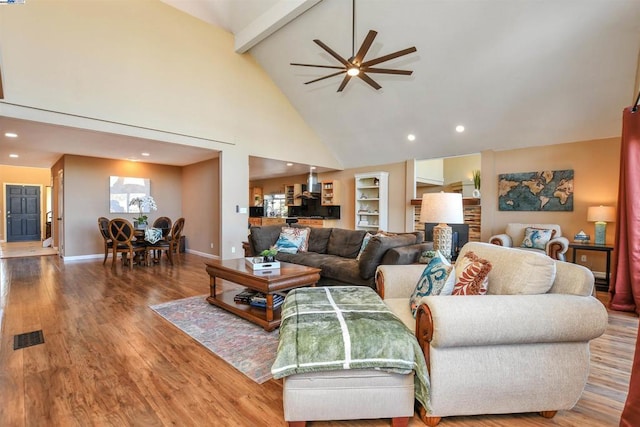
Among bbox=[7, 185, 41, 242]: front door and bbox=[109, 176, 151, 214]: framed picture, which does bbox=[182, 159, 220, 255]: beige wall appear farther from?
bbox=[7, 185, 41, 242]: front door

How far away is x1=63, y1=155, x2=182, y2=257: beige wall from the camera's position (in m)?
6.62

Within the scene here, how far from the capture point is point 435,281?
199 centimetres

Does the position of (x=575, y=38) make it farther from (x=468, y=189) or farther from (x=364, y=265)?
(x=468, y=189)

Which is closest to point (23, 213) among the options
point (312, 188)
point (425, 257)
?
point (312, 188)

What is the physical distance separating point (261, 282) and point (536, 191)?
552 cm

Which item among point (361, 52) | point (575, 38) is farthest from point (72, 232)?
point (575, 38)

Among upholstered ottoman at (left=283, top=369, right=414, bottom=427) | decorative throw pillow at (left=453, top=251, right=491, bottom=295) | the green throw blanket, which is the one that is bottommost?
upholstered ottoman at (left=283, top=369, right=414, bottom=427)

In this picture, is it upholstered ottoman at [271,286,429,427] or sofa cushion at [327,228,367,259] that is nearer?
upholstered ottoman at [271,286,429,427]

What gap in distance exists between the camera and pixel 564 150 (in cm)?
538

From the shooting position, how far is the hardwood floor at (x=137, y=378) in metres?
1.66

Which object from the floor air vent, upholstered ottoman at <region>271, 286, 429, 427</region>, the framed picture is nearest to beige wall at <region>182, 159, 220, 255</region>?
the framed picture

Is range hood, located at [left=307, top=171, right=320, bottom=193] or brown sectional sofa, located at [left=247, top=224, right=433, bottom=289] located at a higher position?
range hood, located at [left=307, top=171, right=320, bottom=193]

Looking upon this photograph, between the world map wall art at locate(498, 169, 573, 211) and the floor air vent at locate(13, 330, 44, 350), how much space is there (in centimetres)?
711

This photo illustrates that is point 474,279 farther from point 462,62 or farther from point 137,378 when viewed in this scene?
point 462,62
